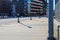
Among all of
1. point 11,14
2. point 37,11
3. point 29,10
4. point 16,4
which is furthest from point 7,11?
point 37,11

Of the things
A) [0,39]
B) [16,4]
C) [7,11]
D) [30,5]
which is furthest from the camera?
[30,5]

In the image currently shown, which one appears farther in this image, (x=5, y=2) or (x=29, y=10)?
(x=29, y=10)

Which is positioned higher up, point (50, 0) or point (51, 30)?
point (50, 0)

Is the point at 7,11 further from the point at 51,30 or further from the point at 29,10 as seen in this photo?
the point at 51,30

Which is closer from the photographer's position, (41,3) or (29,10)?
(29,10)

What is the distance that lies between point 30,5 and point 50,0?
150 m

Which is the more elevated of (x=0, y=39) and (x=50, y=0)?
(x=50, y=0)

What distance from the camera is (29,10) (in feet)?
509

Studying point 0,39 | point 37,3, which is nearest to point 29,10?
point 37,3

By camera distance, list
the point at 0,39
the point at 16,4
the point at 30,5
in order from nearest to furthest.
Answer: the point at 0,39, the point at 16,4, the point at 30,5

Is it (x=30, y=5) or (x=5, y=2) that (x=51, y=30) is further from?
(x=30, y=5)

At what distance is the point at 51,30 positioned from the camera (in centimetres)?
1245

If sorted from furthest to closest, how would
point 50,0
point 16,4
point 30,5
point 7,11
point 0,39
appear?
1. point 30,5
2. point 16,4
3. point 7,11
4. point 0,39
5. point 50,0

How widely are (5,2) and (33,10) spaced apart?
3141cm
